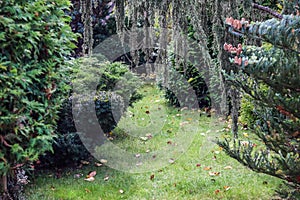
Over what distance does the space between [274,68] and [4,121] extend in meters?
1.43

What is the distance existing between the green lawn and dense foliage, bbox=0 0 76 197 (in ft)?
3.87

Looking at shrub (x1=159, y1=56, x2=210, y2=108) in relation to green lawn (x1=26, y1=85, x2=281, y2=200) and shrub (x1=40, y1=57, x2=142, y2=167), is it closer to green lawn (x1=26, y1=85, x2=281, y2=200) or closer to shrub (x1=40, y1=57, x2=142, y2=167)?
green lawn (x1=26, y1=85, x2=281, y2=200)

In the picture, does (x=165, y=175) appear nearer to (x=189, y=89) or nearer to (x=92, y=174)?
(x=92, y=174)

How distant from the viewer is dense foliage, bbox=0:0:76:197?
5.94 feet

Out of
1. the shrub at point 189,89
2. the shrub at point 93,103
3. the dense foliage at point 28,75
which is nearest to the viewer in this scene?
the dense foliage at point 28,75

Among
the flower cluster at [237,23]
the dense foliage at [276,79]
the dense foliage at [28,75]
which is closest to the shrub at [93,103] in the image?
the dense foliage at [28,75]

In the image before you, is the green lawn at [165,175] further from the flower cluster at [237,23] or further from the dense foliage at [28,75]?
the flower cluster at [237,23]

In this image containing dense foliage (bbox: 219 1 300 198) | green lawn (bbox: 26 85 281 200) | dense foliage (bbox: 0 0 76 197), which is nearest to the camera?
dense foliage (bbox: 219 1 300 198)

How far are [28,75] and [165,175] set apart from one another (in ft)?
6.71

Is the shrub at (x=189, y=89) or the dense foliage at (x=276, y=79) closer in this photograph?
the dense foliage at (x=276, y=79)

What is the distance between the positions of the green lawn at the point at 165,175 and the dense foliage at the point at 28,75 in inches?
46.5

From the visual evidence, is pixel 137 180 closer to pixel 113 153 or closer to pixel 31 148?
pixel 113 153

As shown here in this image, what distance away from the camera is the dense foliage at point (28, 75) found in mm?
1810

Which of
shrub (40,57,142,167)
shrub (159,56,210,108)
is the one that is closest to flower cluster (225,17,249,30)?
shrub (40,57,142,167)
